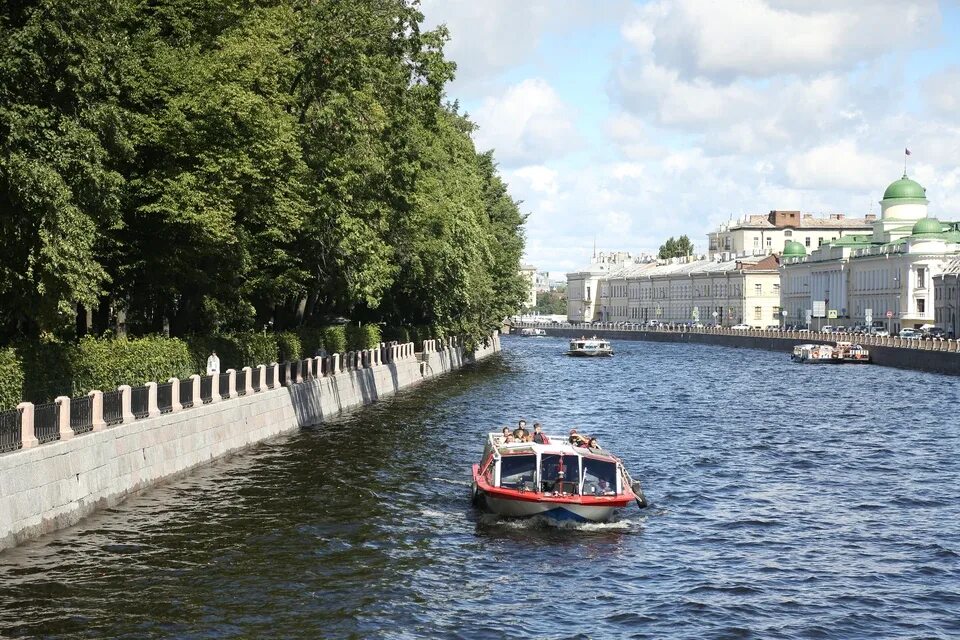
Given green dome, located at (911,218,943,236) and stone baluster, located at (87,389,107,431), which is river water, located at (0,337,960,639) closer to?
stone baluster, located at (87,389,107,431)

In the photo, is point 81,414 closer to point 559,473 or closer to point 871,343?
point 559,473

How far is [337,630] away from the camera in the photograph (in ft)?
69.9

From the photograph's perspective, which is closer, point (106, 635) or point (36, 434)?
point (106, 635)

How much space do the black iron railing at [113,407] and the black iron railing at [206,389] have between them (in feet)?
21.7

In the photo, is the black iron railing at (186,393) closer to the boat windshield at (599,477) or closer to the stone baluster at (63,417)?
the stone baluster at (63,417)

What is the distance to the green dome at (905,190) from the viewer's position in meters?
181

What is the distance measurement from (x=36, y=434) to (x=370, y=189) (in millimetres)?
27294

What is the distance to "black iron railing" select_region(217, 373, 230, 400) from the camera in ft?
134

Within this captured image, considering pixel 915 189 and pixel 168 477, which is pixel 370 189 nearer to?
pixel 168 477

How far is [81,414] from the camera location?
1144 inches

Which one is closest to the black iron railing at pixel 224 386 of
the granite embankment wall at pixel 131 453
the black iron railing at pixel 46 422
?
the granite embankment wall at pixel 131 453

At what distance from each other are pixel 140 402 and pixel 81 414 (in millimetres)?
4115

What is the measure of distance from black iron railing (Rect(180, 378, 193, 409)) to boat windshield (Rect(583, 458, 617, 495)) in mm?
10914

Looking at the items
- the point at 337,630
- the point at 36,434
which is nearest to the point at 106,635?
the point at 337,630
